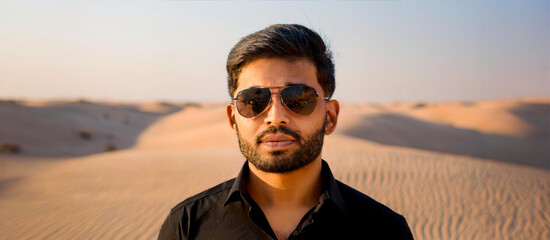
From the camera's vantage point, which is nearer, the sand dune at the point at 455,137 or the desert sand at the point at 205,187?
the desert sand at the point at 205,187

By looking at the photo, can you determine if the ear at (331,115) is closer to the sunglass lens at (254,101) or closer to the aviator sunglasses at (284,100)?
the aviator sunglasses at (284,100)

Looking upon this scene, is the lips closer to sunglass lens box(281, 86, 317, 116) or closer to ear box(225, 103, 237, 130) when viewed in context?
sunglass lens box(281, 86, 317, 116)

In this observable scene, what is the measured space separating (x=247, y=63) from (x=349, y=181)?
780 centimetres

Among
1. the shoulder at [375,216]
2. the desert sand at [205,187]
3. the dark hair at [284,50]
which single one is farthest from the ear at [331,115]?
the desert sand at [205,187]

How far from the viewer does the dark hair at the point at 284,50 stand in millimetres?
1973

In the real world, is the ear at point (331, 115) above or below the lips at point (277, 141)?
above

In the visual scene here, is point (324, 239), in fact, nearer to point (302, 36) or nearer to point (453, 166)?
point (302, 36)

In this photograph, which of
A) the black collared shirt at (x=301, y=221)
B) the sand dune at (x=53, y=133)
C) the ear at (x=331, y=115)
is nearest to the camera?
the black collared shirt at (x=301, y=221)

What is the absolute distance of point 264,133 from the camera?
1.91 metres

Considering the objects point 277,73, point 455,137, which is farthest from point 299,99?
point 455,137

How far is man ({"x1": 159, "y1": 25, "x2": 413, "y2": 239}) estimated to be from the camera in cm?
186

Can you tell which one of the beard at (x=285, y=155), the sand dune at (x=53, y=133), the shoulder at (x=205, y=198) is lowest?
the sand dune at (x=53, y=133)

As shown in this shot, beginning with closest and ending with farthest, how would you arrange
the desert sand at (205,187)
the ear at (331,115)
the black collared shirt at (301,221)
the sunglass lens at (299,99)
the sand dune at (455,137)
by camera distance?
the black collared shirt at (301,221) → the sunglass lens at (299,99) → the ear at (331,115) → the desert sand at (205,187) → the sand dune at (455,137)

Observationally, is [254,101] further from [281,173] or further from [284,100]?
[281,173]
